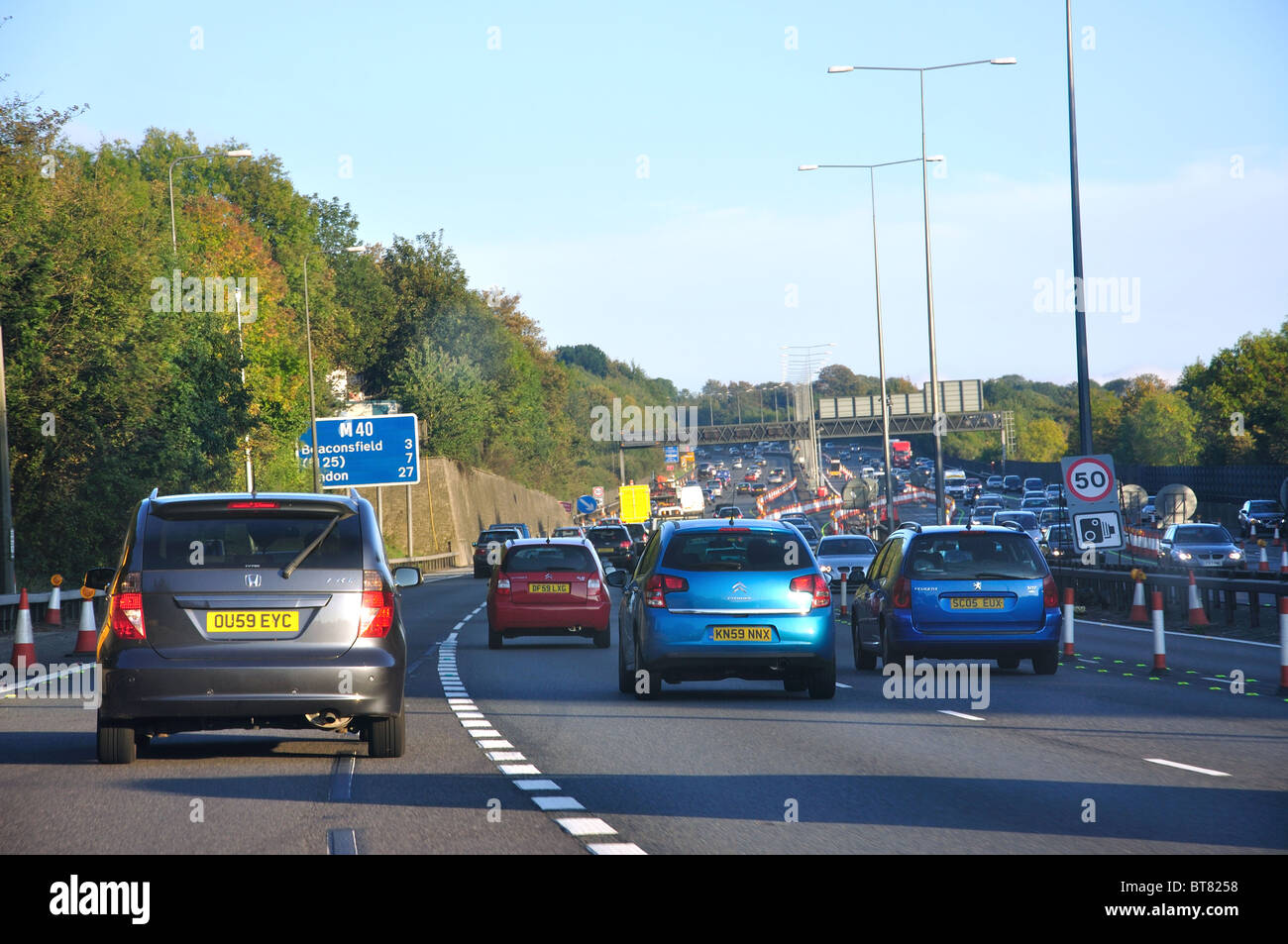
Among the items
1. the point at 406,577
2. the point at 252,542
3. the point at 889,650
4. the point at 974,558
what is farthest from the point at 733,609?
the point at 252,542

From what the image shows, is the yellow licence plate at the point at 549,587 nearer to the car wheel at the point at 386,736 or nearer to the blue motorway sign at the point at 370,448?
the car wheel at the point at 386,736

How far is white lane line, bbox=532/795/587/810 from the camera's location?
30.5 feet

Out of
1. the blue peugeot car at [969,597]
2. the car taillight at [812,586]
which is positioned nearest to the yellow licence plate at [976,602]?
the blue peugeot car at [969,597]

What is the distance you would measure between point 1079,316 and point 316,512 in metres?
19.3

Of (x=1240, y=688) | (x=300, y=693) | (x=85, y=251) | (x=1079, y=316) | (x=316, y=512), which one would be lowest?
(x=1240, y=688)

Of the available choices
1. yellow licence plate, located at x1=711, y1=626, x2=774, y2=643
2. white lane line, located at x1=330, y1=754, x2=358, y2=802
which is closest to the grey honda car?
white lane line, located at x1=330, y1=754, x2=358, y2=802

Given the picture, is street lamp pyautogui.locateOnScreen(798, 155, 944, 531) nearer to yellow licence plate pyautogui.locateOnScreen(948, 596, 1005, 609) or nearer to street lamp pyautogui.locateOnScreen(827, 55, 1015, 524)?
street lamp pyautogui.locateOnScreen(827, 55, 1015, 524)

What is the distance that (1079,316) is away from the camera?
27.9 metres

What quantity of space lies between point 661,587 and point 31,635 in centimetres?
843

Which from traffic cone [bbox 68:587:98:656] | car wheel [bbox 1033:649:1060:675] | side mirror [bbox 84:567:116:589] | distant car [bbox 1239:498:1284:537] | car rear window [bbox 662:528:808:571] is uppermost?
side mirror [bbox 84:567:116:589]

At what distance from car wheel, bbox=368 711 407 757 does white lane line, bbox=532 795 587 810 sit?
1.82 metres

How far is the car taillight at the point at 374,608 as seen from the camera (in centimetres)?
1084
